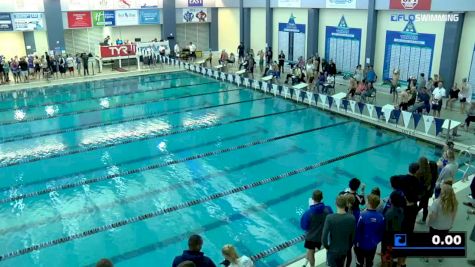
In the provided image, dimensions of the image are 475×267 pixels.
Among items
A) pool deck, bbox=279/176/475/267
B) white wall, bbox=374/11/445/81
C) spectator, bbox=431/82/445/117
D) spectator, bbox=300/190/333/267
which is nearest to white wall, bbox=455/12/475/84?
white wall, bbox=374/11/445/81

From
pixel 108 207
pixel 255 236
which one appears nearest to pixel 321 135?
pixel 255 236

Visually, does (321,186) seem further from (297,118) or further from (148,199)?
(297,118)

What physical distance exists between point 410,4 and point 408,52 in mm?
1662

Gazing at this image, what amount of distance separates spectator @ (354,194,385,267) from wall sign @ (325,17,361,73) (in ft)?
44.0

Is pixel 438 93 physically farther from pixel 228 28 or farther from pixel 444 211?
pixel 228 28

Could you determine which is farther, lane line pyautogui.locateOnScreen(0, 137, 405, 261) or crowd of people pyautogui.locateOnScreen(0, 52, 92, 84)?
crowd of people pyautogui.locateOnScreen(0, 52, 92, 84)

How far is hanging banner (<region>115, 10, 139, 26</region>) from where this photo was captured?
21516mm

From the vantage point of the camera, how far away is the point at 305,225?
14.6ft

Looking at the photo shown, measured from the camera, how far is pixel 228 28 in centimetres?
2481

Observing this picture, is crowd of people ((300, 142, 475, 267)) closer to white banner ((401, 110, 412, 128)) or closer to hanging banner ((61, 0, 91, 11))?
white banner ((401, 110, 412, 128))

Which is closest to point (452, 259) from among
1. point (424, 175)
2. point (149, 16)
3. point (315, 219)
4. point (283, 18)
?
point (424, 175)

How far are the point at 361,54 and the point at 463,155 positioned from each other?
8068 mm

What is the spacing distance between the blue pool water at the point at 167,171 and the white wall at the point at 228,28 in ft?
34.7

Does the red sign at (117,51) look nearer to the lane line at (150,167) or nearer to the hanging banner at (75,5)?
the hanging banner at (75,5)
